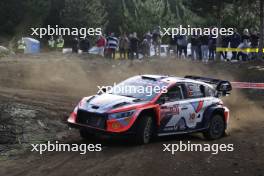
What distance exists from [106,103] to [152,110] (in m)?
1.10

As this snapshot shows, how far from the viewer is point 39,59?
2722cm

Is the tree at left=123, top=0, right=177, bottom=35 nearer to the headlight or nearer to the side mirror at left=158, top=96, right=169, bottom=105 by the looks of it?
the side mirror at left=158, top=96, right=169, bottom=105

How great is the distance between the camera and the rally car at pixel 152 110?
11.4m

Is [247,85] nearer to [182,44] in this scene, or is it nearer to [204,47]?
[204,47]

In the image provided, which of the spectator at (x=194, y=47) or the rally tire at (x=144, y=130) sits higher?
the spectator at (x=194, y=47)

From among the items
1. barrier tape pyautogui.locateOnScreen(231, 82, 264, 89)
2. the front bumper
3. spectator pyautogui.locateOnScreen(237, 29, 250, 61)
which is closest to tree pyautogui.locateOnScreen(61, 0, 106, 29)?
spectator pyautogui.locateOnScreen(237, 29, 250, 61)

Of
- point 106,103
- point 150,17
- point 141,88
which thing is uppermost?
point 150,17

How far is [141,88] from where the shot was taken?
1263cm

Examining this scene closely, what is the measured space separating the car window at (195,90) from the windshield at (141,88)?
2.58 ft

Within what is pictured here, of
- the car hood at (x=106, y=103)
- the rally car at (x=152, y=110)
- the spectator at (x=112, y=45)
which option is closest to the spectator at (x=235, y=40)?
the spectator at (x=112, y=45)

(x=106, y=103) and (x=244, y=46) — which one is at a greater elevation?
(x=244, y=46)

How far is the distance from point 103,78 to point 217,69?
18.3ft

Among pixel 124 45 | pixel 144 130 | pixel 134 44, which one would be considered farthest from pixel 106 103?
pixel 124 45

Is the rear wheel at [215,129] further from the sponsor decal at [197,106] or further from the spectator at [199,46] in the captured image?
the spectator at [199,46]
